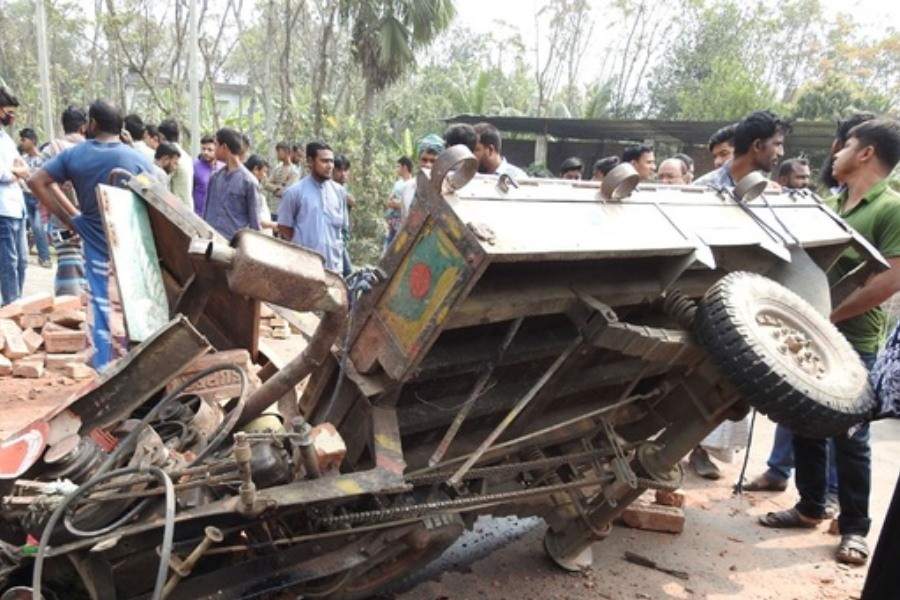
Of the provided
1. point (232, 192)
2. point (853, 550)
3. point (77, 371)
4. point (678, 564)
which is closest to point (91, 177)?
point (232, 192)

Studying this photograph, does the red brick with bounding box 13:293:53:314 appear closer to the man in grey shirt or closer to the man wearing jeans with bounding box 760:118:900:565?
the man in grey shirt

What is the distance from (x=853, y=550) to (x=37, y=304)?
6137 mm

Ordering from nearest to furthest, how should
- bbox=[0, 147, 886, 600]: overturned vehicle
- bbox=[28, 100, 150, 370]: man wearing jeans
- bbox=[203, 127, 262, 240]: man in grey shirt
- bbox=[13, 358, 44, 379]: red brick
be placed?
bbox=[0, 147, 886, 600]: overturned vehicle < bbox=[28, 100, 150, 370]: man wearing jeans < bbox=[13, 358, 44, 379]: red brick < bbox=[203, 127, 262, 240]: man in grey shirt

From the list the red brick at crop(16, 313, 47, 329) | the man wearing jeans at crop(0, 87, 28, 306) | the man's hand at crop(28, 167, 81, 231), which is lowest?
the red brick at crop(16, 313, 47, 329)

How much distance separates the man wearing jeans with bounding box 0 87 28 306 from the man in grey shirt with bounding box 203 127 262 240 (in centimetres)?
191

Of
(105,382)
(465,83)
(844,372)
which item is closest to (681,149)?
(465,83)

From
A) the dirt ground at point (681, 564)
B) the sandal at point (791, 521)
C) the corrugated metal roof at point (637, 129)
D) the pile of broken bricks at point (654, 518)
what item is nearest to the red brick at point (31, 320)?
the dirt ground at point (681, 564)

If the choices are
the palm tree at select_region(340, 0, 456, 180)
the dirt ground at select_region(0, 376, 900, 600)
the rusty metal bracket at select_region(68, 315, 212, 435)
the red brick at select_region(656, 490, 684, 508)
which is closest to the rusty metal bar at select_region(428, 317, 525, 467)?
the rusty metal bracket at select_region(68, 315, 212, 435)

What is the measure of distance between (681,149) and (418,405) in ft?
56.8

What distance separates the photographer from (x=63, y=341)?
525 cm

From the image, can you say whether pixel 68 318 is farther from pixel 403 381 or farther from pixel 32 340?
pixel 403 381

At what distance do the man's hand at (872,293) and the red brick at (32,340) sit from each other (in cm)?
572

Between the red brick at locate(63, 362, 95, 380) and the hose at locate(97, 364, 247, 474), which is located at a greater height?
the hose at locate(97, 364, 247, 474)

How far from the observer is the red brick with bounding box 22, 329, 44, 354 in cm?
517
